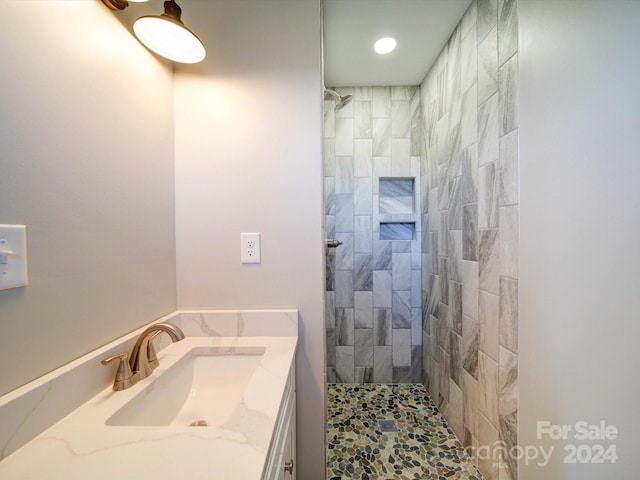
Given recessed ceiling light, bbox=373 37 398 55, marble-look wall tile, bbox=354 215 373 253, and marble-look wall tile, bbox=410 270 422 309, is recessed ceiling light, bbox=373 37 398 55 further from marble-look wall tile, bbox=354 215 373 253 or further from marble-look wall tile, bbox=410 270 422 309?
marble-look wall tile, bbox=410 270 422 309

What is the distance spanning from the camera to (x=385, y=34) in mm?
1532

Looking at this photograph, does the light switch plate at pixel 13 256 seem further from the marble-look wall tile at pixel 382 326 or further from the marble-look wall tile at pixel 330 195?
the marble-look wall tile at pixel 382 326

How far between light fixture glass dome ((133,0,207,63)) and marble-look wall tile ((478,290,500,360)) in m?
1.60

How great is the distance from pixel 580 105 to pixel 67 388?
1.78m

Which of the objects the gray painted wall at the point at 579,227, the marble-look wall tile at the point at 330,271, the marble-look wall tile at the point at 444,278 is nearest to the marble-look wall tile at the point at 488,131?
the gray painted wall at the point at 579,227

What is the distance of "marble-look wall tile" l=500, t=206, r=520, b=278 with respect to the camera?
992 millimetres

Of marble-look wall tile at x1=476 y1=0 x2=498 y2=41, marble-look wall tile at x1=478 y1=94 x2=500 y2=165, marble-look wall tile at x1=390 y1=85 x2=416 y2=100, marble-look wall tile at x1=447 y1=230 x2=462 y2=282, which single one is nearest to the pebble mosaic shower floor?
marble-look wall tile at x1=447 y1=230 x2=462 y2=282

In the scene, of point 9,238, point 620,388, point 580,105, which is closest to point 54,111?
point 9,238

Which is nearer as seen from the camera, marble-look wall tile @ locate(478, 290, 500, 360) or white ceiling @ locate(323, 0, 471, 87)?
marble-look wall tile @ locate(478, 290, 500, 360)

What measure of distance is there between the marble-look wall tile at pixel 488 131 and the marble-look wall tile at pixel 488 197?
0.05 meters

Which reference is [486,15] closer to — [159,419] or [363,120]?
[363,120]

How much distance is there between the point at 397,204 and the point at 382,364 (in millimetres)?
1424

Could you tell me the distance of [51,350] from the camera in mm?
574

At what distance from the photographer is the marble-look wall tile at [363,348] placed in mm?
2086
